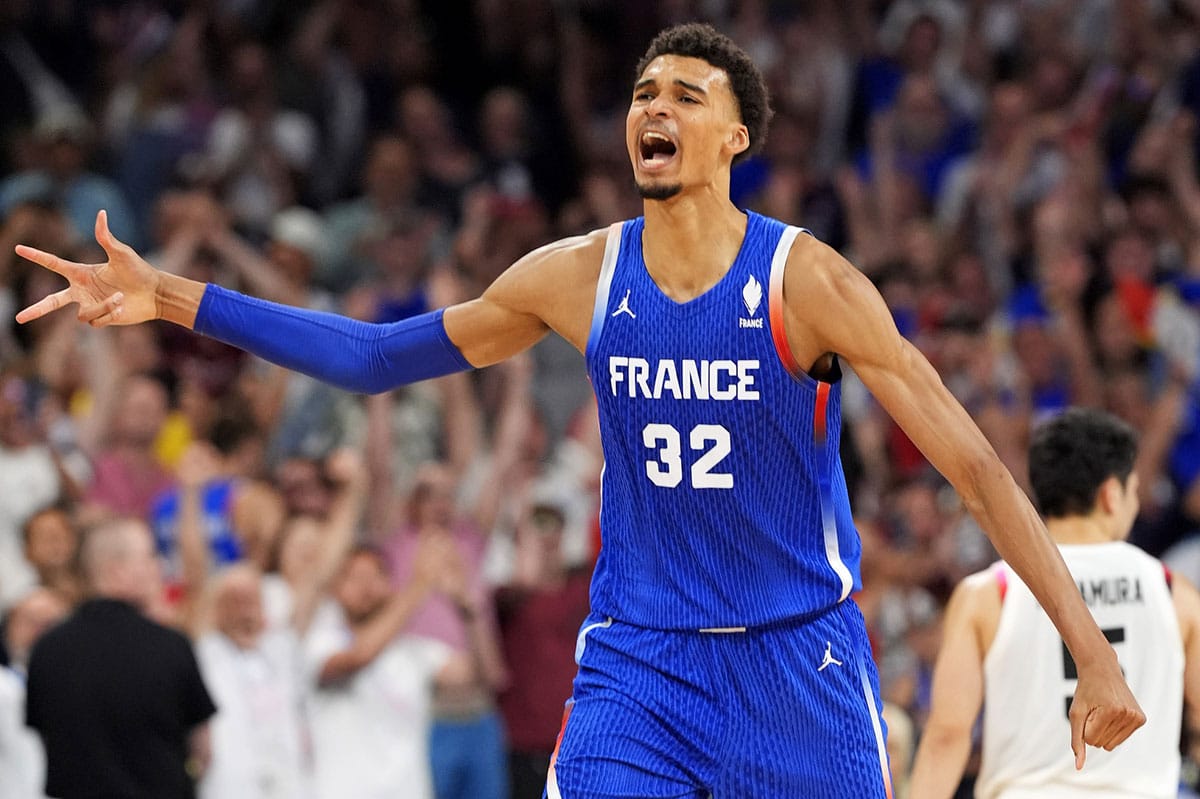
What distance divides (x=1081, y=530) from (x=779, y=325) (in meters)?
1.54

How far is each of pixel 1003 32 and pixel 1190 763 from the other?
7.04 meters

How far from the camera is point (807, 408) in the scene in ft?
15.1

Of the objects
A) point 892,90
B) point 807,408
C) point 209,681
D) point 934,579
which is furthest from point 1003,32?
point 807,408

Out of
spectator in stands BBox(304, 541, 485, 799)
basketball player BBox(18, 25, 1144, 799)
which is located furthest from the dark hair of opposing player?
spectator in stands BBox(304, 541, 485, 799)

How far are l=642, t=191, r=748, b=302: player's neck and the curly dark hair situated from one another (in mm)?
259

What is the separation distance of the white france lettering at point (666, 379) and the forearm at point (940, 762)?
1.53 m

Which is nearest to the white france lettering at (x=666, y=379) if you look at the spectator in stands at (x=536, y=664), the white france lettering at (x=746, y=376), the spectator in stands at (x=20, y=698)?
the white france lettering at (x=746, y=376)

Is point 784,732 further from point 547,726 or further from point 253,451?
point 253,451

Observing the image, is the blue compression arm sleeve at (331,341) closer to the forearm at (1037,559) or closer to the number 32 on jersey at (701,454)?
the number 32 on jersey at (701,454)

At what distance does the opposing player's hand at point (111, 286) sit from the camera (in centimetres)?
474

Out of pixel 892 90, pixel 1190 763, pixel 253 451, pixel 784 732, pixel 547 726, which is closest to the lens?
pixel 784 732

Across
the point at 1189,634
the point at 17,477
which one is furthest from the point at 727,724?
the point at 17,477

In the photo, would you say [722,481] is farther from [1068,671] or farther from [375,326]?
[1068,671]

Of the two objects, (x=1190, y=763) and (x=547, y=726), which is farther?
(x=547, y=726)
